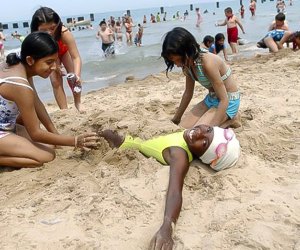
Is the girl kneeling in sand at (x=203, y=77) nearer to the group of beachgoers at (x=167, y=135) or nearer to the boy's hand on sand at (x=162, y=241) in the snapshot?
the group of beachgoers at (x=167, y=135)

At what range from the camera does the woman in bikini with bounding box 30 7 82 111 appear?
4.02 m

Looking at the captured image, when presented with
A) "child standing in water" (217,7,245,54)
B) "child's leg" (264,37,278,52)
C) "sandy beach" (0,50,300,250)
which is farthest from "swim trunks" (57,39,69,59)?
"child standing in water" (217,7,245,54)

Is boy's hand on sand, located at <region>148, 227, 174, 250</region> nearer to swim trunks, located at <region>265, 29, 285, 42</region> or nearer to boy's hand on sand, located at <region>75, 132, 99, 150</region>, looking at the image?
boy's hand on sand, located at <region>75, 132, 99, 150</region>

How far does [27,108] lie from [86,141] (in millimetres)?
507

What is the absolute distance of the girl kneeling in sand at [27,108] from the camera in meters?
2.89

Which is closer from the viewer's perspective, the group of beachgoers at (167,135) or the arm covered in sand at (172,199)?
the arm covered in sand at (172,199)

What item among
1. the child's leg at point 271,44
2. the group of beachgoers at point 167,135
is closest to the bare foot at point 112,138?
the group of beachgoers at point 167,135

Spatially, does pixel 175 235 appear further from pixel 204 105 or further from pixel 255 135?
pixel 204 105

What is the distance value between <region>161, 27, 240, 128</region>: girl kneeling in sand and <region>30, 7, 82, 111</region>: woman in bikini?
140cm

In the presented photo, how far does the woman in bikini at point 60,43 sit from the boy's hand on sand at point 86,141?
1.55 metres

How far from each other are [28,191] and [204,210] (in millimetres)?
1260

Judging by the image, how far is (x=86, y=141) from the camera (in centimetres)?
309

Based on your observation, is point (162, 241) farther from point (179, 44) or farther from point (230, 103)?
point (230, 103)

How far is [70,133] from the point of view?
382cm
